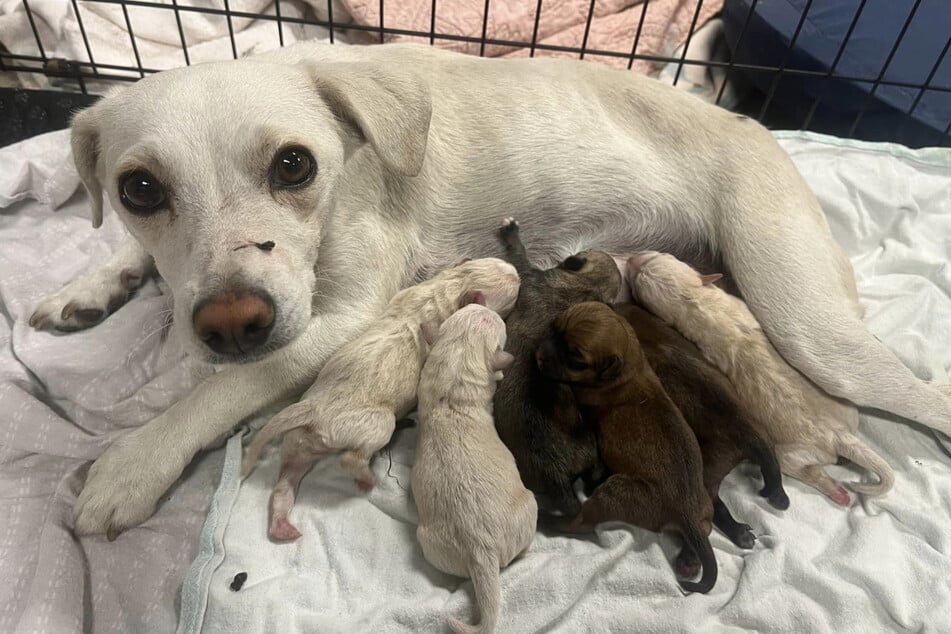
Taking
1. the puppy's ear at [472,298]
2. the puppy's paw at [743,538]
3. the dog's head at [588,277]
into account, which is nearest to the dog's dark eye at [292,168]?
the puppy's ear at [472,298]

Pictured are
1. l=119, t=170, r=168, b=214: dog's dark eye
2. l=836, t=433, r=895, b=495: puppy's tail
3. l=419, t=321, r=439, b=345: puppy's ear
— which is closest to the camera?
l=119, t=170, r=168, b=214: dog's dark eye

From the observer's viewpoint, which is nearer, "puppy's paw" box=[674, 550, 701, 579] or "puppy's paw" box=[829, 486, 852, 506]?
"puppy's paw" box=[674, 550, 701, 579]

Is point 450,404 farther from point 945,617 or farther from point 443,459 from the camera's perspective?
point 945,617

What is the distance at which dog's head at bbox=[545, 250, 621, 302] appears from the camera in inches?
81.5

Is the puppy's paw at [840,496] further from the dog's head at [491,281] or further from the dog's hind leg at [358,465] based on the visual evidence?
the dog's hind leg at [358,465]

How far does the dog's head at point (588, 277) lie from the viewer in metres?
2.07

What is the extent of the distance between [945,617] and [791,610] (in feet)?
1.19

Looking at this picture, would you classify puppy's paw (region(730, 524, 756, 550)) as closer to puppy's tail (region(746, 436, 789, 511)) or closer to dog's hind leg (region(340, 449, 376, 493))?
puppy's tail (region(746, 436, 789, 511))

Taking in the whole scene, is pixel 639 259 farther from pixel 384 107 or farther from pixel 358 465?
pixel 358 465

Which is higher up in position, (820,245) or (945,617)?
(820,245)

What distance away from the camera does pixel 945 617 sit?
5.32 ft

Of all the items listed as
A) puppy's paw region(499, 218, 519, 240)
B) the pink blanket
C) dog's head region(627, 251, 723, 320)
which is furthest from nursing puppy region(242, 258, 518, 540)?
the pink blanket

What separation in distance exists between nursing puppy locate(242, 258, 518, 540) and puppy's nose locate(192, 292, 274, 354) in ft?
0.97

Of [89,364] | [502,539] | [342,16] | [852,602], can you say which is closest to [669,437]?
[502,539]
